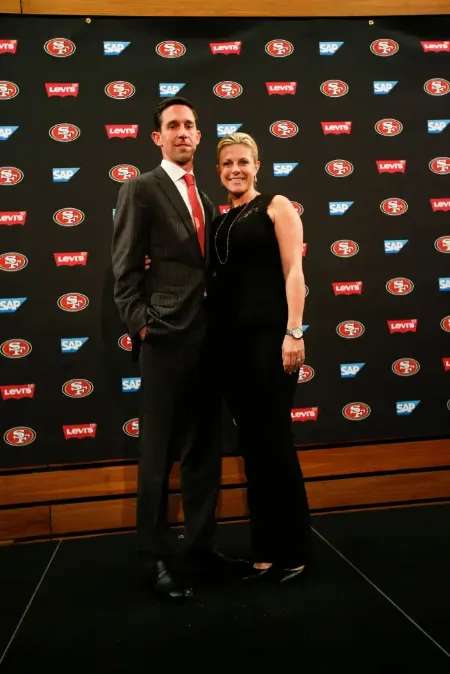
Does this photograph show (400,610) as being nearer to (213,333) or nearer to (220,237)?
(213,333)

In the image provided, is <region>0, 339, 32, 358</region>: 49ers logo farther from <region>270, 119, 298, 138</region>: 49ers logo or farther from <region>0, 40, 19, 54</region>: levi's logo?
<region>270, 119, 298, 138</region>: 49ers logo

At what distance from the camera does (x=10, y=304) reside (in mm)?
2779

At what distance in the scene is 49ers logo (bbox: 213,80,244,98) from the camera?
2896 mm

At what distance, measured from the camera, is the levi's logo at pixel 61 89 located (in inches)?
110

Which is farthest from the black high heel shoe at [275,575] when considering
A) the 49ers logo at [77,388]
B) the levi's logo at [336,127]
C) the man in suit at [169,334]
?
the levi's logo at [336,127]

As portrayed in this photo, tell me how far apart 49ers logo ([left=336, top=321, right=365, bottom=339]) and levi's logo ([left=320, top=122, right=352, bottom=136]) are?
105cm

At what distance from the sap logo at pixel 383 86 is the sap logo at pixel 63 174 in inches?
67.1

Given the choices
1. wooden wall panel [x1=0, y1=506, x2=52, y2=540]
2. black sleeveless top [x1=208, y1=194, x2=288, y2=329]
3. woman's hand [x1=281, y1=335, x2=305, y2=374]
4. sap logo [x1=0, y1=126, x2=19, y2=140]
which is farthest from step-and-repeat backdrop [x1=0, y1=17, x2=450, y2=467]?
woman's hand [x1=281, y1=335, x2=305, y2=374]

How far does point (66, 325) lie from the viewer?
9.23ft

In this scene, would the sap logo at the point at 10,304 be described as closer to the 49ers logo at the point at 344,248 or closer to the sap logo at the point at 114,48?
the sap logo at the point at 114,48

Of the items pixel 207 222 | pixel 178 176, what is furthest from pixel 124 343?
pixel 178 176

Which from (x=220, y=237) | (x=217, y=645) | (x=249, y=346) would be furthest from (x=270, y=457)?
(x=220, y=237)

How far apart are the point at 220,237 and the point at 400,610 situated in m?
1.52

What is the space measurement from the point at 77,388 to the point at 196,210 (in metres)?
1.16
